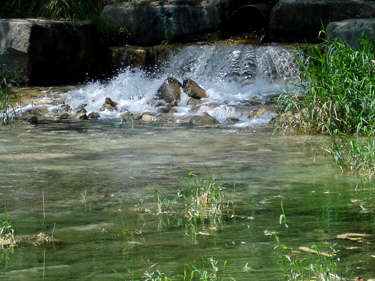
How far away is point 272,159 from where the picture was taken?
200 inches

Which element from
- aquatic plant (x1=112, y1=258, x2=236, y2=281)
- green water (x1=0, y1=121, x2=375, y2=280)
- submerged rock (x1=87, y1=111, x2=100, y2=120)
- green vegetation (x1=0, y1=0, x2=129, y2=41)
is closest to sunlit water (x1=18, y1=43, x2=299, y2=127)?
submerged rock (x1=87, y1=111, x2=100, y2=120)

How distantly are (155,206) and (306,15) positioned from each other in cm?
853

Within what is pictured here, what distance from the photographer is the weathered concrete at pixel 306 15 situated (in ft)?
35.0

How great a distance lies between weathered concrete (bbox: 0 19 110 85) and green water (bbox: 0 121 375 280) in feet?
15.6

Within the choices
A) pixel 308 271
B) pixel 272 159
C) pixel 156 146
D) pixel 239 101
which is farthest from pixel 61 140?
pixel 308 271

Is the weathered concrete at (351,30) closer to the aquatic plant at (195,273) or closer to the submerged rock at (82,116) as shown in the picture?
the submerged rock at (82,116)

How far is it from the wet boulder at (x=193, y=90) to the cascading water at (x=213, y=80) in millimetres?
100

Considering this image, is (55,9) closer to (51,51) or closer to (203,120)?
(51,51)

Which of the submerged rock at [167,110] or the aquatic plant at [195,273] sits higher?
the aquatic plant at [195,273]

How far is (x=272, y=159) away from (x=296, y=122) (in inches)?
64.4

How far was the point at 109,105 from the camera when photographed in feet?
31.3

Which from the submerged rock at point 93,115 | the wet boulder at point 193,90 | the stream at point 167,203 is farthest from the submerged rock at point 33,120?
the wet boulder at point 193,90

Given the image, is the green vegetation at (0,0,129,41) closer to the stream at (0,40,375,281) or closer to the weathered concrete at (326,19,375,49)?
the weathered concrete at (326,19,375,49)

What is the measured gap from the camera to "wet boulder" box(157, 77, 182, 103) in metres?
9.73
